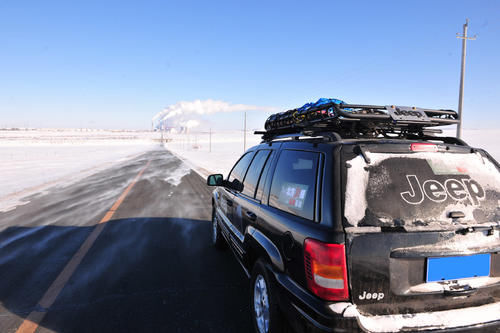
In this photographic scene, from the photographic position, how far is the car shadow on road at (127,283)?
2828 mm

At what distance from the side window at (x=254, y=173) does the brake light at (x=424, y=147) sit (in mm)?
1432

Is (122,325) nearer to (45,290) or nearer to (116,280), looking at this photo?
(116,280)

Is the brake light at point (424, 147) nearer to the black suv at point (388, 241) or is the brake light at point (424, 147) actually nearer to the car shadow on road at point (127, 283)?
the black suv at point (388, 241)

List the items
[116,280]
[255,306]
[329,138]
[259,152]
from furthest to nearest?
[116,280] → [259,152] → [255,306] → [329,138]

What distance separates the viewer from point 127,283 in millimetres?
3594

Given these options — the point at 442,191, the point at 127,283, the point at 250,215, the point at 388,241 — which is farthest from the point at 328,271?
the point at 127,283

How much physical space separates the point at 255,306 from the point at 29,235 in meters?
5.10

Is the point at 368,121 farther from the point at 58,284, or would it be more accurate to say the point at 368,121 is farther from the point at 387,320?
the point at 58,284

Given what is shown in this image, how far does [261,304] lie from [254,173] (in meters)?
1.36

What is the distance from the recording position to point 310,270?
1797 millimetres

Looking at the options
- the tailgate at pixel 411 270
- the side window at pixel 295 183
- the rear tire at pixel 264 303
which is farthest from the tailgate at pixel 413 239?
the rear tire at pixel 264 303

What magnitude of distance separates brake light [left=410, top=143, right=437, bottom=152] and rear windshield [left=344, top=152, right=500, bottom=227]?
36 millimetres

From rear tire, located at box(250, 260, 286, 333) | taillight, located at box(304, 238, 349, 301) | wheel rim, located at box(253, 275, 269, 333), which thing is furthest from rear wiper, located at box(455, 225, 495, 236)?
wheel rim, located at box(253, 275, 269, 333)

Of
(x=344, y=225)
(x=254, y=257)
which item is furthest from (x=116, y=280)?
(x=344, y=225)
